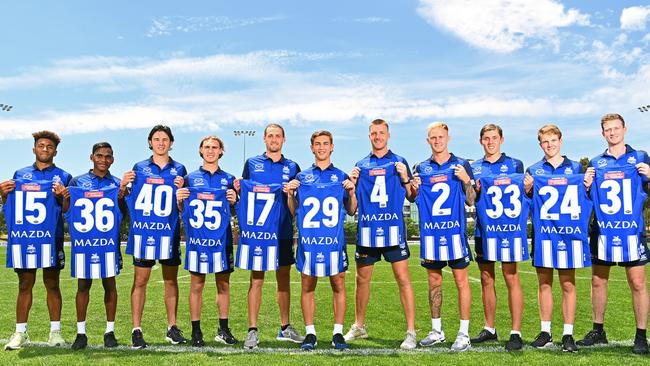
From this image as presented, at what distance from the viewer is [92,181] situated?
5840mm

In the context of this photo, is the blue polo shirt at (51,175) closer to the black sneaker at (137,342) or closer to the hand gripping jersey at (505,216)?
the black sneaker at (137,342)

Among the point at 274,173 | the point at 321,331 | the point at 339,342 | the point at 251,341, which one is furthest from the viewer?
the point at 321,331

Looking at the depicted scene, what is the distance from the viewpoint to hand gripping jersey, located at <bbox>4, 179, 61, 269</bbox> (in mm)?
5848

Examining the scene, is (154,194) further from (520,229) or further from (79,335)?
(520,229)

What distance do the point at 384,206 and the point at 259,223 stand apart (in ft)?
4.34

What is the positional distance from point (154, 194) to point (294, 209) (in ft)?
4.99

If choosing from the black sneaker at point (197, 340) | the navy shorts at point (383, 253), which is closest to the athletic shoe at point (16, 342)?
the black sneaker at point (197, 340)

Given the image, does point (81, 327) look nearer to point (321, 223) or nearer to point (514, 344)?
point (321, 223)

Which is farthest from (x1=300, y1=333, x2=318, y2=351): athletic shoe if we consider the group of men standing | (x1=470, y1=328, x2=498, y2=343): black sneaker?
(x1=470, y1=328, x2=498, y2=343): black sneaker

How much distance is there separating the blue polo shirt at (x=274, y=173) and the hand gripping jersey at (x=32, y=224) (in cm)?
216

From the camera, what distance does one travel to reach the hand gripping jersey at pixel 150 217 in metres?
5.73

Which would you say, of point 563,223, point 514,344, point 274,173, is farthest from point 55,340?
point 563,223

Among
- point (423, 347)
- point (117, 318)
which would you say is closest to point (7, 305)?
point (117, 318)

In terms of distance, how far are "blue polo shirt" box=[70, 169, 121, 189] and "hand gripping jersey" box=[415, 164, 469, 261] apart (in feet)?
11.0
